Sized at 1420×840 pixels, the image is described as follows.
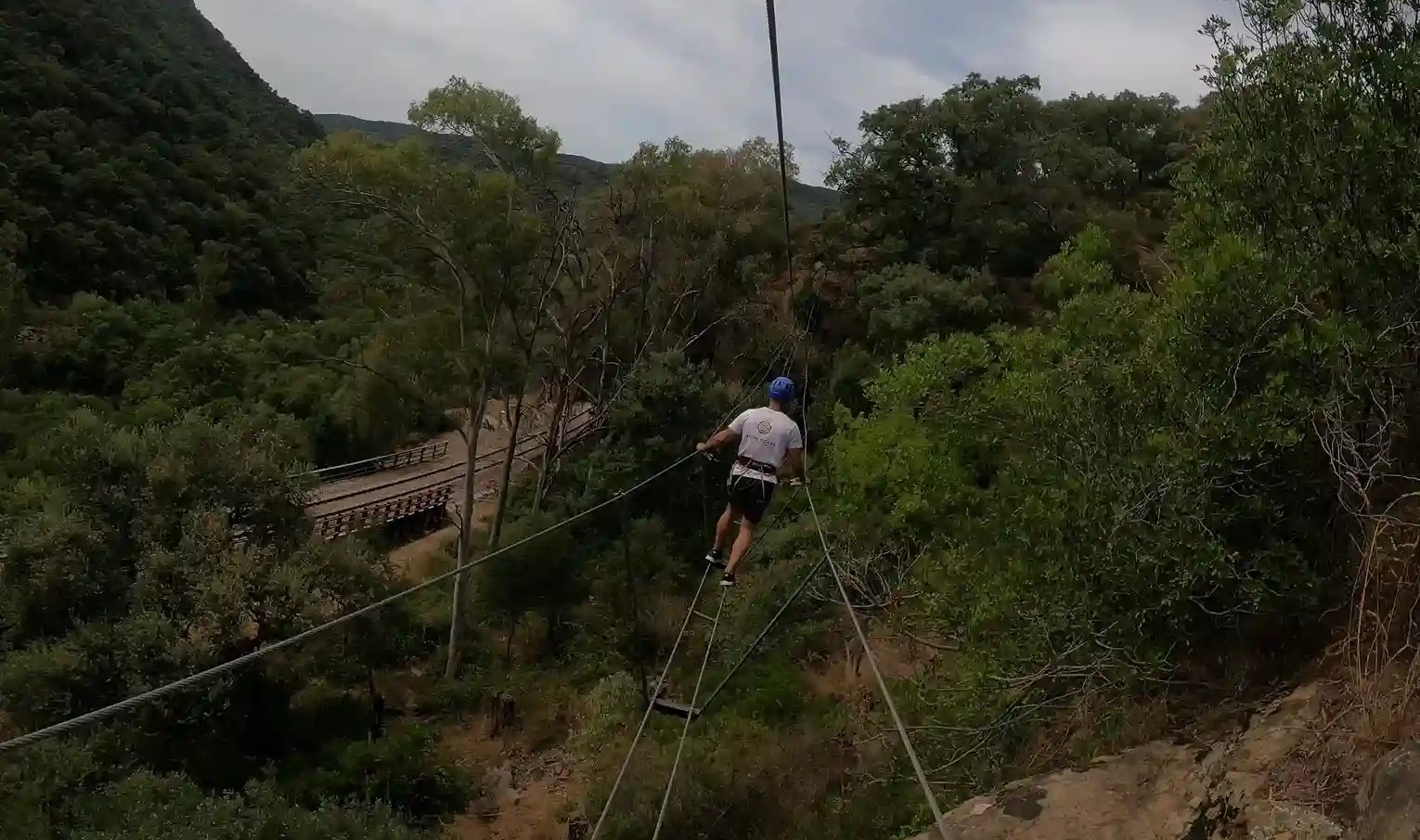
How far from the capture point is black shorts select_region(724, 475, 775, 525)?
601 cm

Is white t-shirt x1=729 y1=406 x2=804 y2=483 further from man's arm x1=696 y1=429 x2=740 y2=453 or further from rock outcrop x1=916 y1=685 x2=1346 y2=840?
rock outcrop x1=916 y1=685 x2=1346 y2=840

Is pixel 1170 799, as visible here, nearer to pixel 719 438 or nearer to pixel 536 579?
pixel 719 438

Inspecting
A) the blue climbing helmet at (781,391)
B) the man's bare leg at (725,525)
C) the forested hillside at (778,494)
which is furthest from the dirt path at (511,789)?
the blue climbing helmet at (781,391)

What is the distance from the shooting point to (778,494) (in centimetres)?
1873

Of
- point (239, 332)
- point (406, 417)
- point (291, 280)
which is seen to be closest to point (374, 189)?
point (406, 417)

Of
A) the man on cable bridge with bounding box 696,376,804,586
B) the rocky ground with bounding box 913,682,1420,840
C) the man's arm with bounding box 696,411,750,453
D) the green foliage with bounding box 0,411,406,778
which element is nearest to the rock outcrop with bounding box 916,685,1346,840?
the rocky ground with bounding box 913,682,1420,840

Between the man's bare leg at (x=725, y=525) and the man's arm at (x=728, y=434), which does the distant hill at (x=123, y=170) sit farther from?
the man's bare leg at (x=725, y=525)

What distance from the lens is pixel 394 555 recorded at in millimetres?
20062

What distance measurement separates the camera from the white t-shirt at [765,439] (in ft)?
19.6

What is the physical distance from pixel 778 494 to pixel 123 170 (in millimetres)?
32793

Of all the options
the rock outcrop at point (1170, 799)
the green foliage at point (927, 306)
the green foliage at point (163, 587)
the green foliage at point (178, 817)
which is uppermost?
the green foliage at point (927, 306)

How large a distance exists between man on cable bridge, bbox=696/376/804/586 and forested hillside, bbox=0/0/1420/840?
2.54 ft

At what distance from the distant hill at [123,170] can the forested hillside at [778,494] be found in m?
0.56

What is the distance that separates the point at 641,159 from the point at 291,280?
2642 cm
